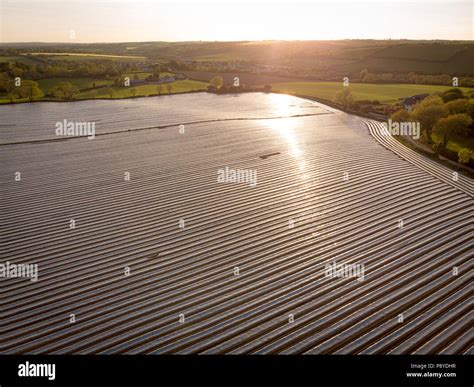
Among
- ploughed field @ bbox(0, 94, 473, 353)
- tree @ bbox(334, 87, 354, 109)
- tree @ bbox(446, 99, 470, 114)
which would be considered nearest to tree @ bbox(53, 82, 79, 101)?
ploughed field @ bbox(0, 94, 473, 353)

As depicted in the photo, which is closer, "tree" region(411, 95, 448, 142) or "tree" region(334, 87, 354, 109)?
"tree" region(411, 95, 448, 142)

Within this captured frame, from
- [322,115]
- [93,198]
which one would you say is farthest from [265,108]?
[93,198]

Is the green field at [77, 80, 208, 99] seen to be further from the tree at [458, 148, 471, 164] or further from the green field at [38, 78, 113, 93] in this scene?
the tree at [458, 148, 471, 164]

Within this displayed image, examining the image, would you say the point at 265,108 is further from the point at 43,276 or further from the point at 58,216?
the point at 43,276

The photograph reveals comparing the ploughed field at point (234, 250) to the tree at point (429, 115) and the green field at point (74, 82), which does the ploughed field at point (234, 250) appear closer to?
the tree at point (429, 115)

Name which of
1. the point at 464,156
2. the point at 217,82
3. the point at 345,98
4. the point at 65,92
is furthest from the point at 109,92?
the point at 464,156

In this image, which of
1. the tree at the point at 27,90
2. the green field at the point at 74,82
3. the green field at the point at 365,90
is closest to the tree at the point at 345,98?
the green field at the point at 365,90

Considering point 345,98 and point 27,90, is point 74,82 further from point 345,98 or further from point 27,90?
point 345,98
